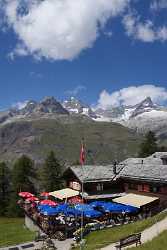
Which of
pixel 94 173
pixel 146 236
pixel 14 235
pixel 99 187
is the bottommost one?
pixel 14 235

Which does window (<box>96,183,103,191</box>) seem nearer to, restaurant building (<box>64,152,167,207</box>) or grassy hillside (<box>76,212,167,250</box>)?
restaurant building (<box>64,152,167,207</box>)

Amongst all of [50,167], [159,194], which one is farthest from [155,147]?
[159,194]

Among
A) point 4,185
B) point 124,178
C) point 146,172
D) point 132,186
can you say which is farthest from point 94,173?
point 4,185

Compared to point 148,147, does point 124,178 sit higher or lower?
lower

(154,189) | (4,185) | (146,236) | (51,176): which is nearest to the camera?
(146,236)

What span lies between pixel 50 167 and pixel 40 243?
56976 mm

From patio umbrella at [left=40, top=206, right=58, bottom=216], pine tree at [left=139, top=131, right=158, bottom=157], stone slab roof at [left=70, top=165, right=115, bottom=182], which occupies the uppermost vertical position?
pine tree at [left=139, top=131, right=158, bottom=157]

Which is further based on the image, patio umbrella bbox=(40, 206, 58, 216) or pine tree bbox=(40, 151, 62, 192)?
pine tree bbox=(40, 151, 62, 192)

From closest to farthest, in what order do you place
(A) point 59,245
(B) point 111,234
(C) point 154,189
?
(B) point 111,234 → (A) point 59,245 → (C) point 154,189

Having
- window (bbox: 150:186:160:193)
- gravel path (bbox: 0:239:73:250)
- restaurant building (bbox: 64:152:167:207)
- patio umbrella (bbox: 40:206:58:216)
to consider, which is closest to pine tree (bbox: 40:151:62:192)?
restaurant building (bbox: 64:152:167:207)

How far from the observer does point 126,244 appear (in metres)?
32.4

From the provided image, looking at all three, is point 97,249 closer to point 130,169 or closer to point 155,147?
point 130,169

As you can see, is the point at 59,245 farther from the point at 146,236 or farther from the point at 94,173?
the point at 94,173

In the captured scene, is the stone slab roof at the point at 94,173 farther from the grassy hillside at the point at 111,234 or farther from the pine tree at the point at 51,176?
the pine tree at the point at 51,176
